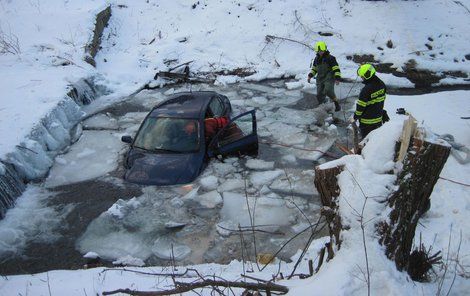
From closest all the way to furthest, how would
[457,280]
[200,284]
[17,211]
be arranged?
1. [200,284]
2. [457,280]
3. [17,211]

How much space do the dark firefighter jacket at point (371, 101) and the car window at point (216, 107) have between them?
102 inches

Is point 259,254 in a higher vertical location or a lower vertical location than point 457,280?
lower

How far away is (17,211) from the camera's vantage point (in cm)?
652

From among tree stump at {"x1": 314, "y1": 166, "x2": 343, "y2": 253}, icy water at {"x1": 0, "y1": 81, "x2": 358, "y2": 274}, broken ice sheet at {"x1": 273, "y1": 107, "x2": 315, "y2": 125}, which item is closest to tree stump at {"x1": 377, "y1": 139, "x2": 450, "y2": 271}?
tree stump at {"x1": 314, "y1": 166, "x2": 343, "y2": 253}

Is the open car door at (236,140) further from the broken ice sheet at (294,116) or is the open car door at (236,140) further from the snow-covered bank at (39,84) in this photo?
the snow-covered bank at (39,84)

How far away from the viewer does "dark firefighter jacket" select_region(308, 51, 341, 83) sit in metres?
9.32

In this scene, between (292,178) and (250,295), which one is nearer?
(250,295)

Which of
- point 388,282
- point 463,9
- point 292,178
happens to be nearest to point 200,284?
point 388,282

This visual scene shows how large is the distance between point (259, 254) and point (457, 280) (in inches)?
98.9

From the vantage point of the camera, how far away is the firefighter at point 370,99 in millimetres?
6898

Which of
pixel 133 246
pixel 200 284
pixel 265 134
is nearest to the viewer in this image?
pixel 200 284

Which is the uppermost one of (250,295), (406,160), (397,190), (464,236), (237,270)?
(406,160)

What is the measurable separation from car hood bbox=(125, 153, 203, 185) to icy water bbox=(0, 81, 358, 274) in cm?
17

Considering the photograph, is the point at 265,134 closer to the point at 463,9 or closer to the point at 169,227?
the point at 169,227
